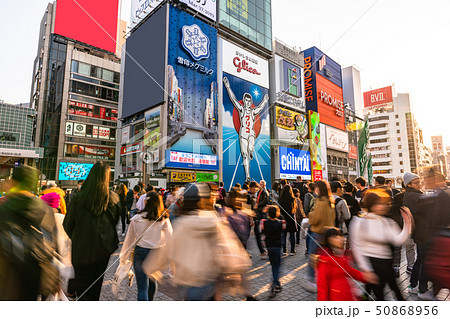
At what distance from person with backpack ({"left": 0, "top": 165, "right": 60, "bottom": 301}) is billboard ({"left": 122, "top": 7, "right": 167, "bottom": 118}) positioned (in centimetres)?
2306

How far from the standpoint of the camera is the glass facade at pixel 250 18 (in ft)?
99.2

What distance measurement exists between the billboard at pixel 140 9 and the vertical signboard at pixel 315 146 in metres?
26.4

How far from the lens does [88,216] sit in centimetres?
271

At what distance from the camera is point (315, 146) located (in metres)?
38.6

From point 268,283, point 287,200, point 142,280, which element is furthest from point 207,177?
point 142,280

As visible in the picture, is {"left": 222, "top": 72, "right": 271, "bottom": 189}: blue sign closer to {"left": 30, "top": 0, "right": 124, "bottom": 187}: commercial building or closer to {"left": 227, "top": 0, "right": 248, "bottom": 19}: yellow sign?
{"left": 227, "top": 0, "right": 248, "bottom": 19}: yellow sign

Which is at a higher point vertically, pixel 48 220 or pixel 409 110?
pixel 409 110

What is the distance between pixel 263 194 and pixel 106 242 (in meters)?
4.88

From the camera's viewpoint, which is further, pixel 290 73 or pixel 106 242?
pixel 290 73

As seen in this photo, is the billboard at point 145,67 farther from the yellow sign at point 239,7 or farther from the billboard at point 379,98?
the billboard at point 379,98

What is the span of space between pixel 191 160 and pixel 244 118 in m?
8.98

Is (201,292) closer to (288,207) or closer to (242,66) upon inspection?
(288,207)

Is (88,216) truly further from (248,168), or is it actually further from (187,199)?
(248,168)
